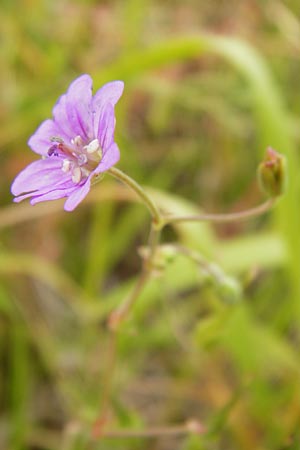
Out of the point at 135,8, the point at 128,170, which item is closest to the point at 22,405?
the point at 128,170

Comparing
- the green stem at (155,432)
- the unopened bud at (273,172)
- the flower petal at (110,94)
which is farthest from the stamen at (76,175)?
the green stem at (155,432)

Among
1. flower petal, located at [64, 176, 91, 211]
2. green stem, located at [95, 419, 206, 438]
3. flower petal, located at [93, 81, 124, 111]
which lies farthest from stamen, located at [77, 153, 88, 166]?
green stem, located at [95, 419, 206, 438]

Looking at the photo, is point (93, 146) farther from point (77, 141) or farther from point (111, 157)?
point (111, 157)

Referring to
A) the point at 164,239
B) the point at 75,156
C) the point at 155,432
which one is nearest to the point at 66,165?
the point at 75,156

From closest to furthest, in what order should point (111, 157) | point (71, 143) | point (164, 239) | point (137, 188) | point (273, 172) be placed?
point (111, 157) < point (137, 188) < point (273, 172) < point (71, 143) < point (164, 239)

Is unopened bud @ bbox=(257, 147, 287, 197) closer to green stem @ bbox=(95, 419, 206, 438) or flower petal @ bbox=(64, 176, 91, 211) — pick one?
flower petal @ bbox=(64, 176, 91, 211)

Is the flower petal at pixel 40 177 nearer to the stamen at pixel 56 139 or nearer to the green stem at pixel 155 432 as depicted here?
the stamen at pixel 56 139

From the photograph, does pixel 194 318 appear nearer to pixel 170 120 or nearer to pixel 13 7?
pixel 170 120
